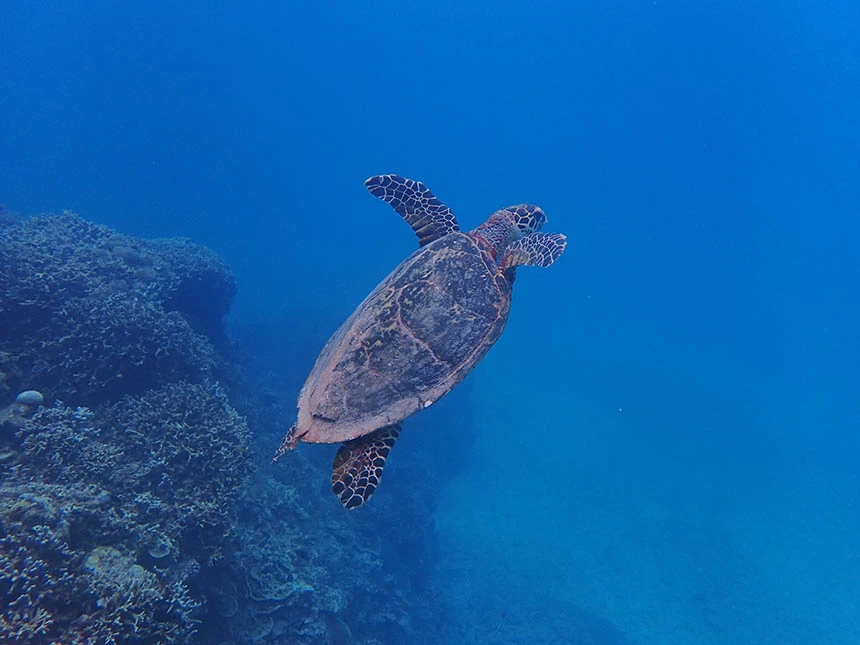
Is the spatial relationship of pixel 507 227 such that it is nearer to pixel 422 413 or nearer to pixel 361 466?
pixel 361 466

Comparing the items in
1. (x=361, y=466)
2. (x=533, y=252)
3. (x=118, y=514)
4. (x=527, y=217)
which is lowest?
(x=118, y=514)

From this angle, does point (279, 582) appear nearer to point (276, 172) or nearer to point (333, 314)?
point (333, 314)

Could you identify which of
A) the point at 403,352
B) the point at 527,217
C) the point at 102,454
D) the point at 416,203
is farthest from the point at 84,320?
the point at 527,217

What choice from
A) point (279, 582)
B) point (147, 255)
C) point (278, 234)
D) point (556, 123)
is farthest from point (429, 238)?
point (556, 123)

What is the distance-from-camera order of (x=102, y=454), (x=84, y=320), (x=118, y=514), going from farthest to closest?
(x=84, y=320) → (x=102, y=454) → (x=118, y=514)

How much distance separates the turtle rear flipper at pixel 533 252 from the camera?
5164mm

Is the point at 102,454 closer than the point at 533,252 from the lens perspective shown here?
No

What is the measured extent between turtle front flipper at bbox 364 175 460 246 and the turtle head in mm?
570

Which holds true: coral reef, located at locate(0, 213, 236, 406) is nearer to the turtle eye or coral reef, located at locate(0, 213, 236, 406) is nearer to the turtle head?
the turtle head

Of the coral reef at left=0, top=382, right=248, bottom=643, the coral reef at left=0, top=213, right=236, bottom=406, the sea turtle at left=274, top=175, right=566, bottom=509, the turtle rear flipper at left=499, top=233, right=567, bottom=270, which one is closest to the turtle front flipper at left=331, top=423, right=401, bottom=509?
the sea turtle at left=274, top=175, right=566, bottom=509

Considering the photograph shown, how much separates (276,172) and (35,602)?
255 feet

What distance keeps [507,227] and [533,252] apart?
3.31 feet

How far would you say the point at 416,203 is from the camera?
625cm

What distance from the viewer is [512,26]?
94.8 meters
